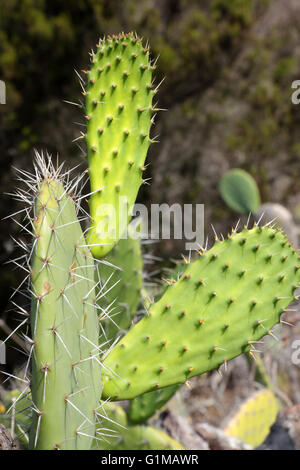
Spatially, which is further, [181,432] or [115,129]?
[181,432]

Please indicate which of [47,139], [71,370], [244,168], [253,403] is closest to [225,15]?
[244,168]

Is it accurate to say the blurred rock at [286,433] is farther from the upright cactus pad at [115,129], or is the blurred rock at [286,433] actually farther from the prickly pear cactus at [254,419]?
the upright cactus pad at [115,129]

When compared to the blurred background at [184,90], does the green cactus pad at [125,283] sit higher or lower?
lower

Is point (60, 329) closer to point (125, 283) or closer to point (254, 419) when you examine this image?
point (125, 283)

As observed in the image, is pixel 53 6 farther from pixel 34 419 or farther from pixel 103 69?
pixel 34 419
